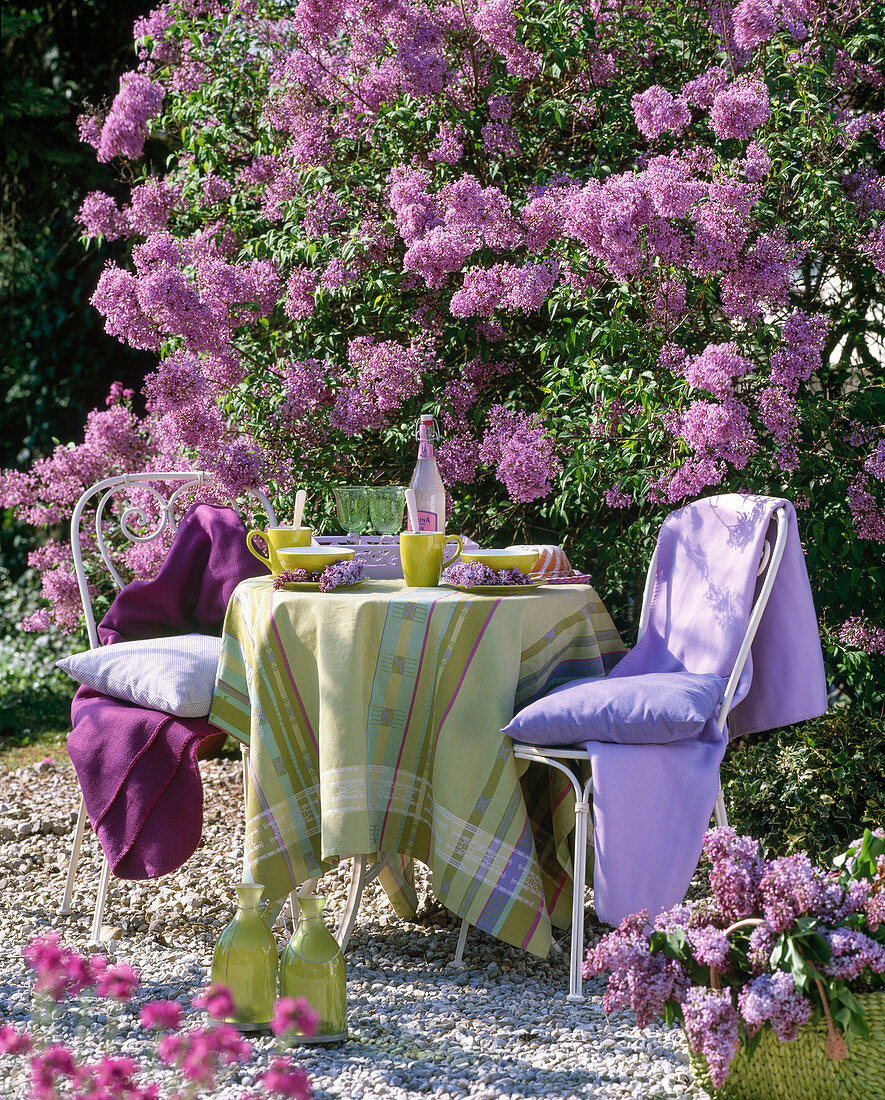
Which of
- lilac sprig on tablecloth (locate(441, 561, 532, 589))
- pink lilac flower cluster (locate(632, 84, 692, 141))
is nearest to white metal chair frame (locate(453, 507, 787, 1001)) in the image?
lilac sprig on tablecloth (locate(441, 561, 532, 589))

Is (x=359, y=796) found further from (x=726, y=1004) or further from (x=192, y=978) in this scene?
(x=726, y=1004)

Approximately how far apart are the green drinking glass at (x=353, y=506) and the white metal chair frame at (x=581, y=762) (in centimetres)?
75

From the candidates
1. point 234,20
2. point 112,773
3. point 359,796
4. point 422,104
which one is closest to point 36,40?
point 234,20

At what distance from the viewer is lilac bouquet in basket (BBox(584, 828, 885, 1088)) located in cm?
169

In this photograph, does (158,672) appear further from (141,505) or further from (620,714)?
(141,505)

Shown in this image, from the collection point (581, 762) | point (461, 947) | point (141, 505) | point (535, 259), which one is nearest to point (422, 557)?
point (581, 762)

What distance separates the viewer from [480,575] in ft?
8.62

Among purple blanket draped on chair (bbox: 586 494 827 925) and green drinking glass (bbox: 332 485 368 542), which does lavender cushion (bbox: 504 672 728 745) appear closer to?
purple blanket draped on chair (bbox: 586 494 827 925)

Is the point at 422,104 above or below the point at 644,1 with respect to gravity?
below

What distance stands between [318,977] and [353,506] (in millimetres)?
1204

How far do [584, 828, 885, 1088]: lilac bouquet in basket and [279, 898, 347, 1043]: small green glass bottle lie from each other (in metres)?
0.57

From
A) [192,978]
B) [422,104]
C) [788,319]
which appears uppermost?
[422,104]

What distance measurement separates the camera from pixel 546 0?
3.62m

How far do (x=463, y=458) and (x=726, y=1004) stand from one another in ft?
7.27
